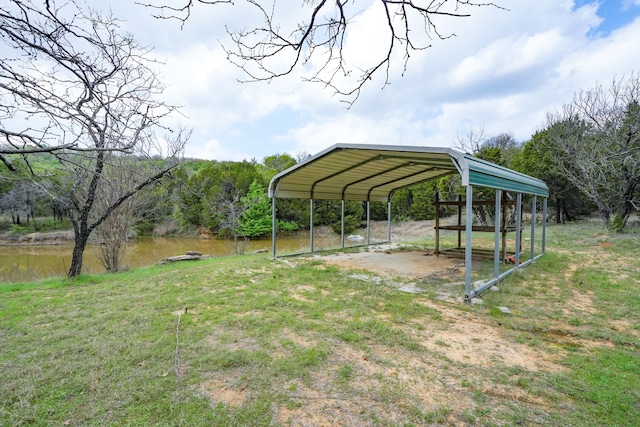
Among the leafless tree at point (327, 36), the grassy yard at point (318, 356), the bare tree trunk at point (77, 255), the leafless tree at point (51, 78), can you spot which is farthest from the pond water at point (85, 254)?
the leafless tree at point (51, 78)

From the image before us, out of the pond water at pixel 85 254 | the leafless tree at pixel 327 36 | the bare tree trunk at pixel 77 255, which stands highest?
the leafless tree at pixel 327 36

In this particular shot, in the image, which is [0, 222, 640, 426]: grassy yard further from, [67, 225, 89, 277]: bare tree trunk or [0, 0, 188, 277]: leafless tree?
[0, 0, 188, 277]: leafless tree

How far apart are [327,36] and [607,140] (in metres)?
13.1

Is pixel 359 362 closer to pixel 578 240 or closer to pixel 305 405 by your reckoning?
pixel 305 405

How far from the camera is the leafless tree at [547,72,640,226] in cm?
1015

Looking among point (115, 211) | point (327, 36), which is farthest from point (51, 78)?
point (115, 211)

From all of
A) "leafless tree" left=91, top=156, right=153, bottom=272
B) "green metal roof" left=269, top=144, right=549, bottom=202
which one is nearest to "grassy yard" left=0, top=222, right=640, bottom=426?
"green metal roof" left=269, top=144, right=549, bottom=202

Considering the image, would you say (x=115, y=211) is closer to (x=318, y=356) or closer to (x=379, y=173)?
(x=379, y=173)

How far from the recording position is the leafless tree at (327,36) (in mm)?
1886

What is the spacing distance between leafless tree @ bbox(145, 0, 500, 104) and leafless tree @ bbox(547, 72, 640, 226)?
1087cm

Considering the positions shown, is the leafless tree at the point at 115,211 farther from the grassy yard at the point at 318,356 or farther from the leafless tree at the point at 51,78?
the leafless tree at the point at 51,78

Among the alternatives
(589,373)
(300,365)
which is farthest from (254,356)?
(589,373)

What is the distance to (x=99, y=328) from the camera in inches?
131

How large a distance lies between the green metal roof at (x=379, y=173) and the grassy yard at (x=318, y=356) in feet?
6.02
